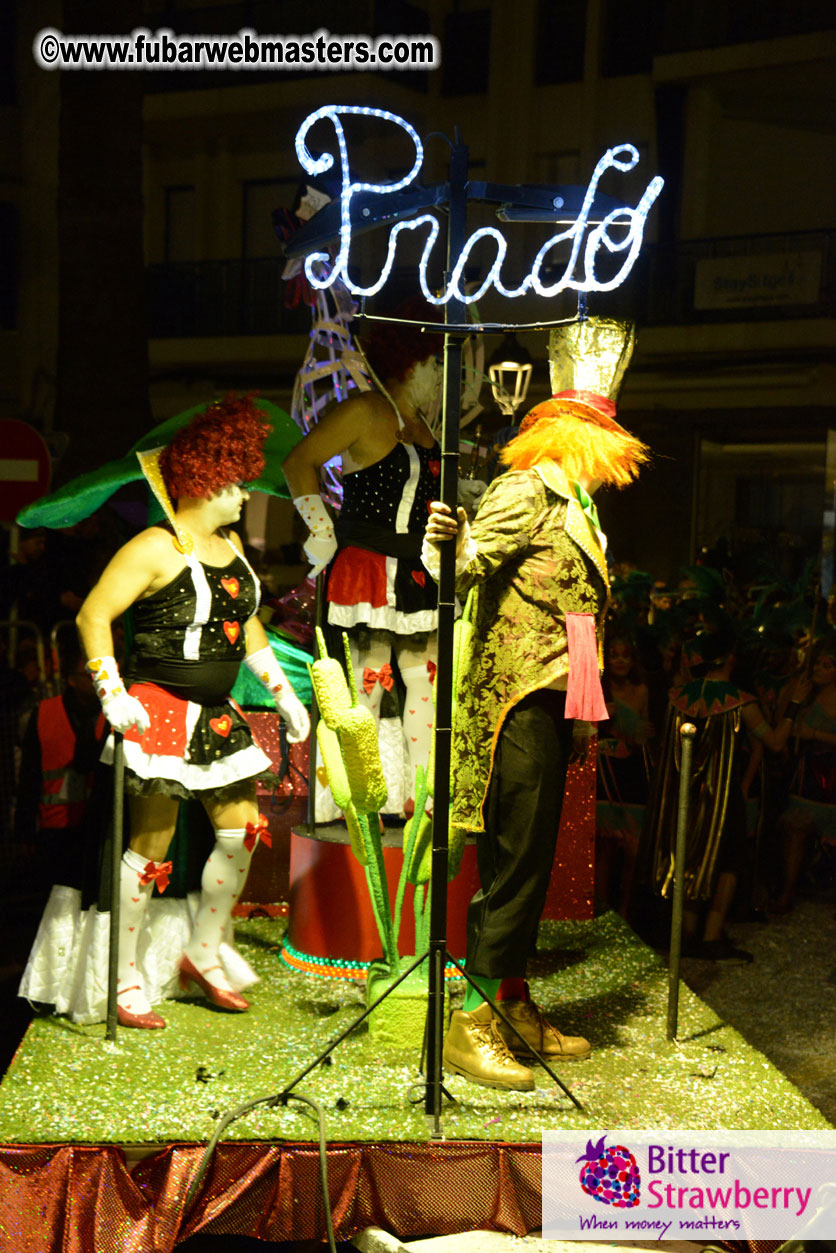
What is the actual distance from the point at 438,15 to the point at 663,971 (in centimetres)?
787

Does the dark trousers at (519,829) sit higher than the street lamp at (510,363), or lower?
lower

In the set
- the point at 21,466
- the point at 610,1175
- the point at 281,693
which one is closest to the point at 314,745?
the point at 281,693

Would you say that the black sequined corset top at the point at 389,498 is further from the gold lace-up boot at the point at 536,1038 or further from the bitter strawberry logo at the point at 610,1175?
the bitter strawberry logo at the point at 610,1175

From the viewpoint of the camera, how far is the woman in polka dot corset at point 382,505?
12.7 ft

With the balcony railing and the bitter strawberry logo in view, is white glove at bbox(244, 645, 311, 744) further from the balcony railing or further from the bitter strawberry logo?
the balcony railing

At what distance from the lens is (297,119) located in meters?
11.1

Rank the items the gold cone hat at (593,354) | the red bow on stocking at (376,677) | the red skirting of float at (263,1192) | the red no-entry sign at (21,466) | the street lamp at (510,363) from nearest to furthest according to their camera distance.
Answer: the red skirting of float at (263,1192) → the gold cone hat at (593,354) → the red bow on stocking at (376,677) → the red no-entry sign at (21,466) → the street lamp at (510,363)

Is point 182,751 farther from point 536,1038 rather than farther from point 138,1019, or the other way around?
point 536,1038

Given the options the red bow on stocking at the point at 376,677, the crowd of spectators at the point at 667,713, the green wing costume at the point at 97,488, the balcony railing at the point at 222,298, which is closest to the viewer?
the green wing costume at the point at 97,488

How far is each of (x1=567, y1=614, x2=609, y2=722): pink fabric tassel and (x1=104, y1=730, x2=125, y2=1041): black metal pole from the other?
44.0 inches

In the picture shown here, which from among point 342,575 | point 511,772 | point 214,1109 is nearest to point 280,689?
point 342,575

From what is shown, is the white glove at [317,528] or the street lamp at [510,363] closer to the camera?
the white glove at [317,528]

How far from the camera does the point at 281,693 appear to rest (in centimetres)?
367

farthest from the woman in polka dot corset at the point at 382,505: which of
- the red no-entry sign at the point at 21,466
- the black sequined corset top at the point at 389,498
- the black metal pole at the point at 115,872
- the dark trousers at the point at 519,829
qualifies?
the red no-entry sign at the point at 21,466
